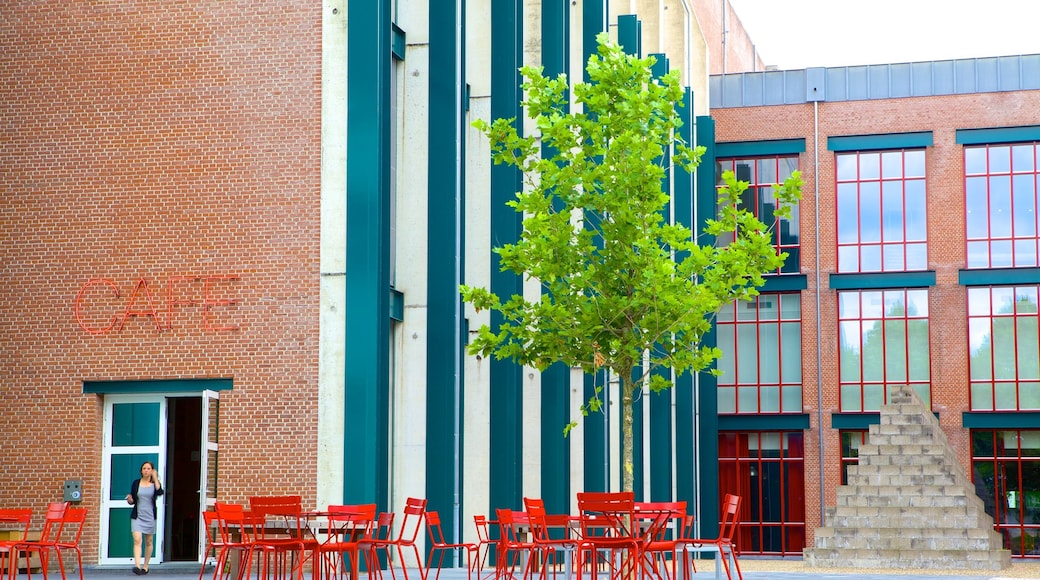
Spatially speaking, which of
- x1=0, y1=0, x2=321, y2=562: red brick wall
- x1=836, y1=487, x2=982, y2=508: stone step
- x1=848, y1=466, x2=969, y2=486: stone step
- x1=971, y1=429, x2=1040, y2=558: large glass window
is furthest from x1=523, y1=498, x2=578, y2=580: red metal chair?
x1=971, y1=429, x2=1040, y2=558: large glass window

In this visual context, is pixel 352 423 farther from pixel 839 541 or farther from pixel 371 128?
pixel 839 541

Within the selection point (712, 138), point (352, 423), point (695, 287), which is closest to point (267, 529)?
point (352, 423)

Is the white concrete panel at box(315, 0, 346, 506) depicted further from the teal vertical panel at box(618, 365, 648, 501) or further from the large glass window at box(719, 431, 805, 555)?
the large glass window at box(719, 431, 805, 555)

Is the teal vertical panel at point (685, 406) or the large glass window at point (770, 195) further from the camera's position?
the large glass window at point (770, 195)

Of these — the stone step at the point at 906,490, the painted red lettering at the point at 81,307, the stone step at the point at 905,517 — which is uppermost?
the painted red lettering at the point at 81,307

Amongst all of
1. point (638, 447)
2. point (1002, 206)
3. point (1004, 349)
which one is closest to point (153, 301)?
point (638, 447)

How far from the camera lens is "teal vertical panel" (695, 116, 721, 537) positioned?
4153 cm

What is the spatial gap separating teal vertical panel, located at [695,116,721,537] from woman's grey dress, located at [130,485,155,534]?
940 inches

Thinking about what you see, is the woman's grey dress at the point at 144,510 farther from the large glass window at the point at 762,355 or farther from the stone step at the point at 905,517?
the large glass window at the point at 762,355

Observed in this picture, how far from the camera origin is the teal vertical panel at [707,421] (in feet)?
136

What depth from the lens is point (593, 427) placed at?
30.4 m

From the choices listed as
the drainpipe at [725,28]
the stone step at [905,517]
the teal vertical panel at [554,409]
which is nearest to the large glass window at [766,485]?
the stone step at [905,517]

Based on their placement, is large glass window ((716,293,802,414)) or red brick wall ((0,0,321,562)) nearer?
red brick wall ((0,0,321,562))

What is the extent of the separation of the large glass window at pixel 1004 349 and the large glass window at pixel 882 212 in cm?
210
